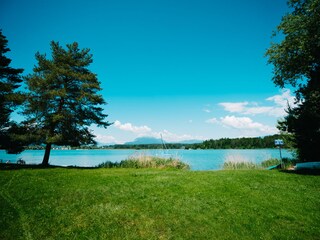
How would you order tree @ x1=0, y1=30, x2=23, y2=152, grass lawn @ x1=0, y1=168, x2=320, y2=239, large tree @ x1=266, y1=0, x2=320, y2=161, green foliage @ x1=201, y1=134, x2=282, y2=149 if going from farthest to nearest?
green foliage @ x1=201, y1=134, x2=282, y2=149 → tree @ x1=0, y1=30, x2=23, y2=152 → large tree @ x1=266, y1=0, x2=320, y2=161 → grass lawn @ x1=0, y1=168, x2=320, y2=239

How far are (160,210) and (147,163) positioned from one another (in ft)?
42.8

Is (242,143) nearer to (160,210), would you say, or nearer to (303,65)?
(303,65)

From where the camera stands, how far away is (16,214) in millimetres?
6801

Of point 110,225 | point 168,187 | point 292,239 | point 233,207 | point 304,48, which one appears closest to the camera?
point 292,239

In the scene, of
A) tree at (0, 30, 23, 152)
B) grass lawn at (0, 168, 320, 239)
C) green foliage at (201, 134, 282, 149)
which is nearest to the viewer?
grass lawn at (0, 168, 320, 239)

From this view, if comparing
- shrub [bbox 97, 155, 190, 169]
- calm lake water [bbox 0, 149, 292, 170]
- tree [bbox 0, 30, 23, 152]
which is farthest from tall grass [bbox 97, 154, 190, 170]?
tree [bbox 0, 30, 23, 152]

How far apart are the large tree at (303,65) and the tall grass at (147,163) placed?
10.8 m

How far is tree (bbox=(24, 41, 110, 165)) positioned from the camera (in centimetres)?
1928

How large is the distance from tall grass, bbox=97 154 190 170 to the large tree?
35.4 ft

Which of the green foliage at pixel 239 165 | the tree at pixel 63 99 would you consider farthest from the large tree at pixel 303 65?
the tree at pixel 63 99

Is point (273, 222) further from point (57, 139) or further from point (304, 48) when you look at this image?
point (57, 139)

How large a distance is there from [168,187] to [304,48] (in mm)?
13562

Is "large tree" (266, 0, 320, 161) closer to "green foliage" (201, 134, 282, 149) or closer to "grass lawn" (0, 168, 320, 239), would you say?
"grass lawn" (0, 168, 320, 239)

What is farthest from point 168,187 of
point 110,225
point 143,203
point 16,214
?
point 16,214
